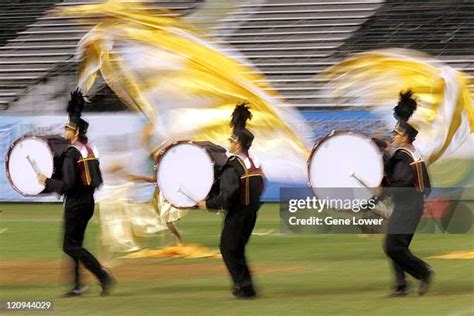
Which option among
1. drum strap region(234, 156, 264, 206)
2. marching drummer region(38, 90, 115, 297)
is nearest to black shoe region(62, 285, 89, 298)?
marching drummer region(38, 90, 115, 297)

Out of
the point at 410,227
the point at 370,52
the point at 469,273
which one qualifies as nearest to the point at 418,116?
the point at 370,52

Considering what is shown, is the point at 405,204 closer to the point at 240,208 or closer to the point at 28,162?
the point at 240,208

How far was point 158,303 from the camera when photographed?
11.0 meters

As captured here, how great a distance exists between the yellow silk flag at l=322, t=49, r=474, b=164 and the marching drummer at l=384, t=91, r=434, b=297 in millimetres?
1999

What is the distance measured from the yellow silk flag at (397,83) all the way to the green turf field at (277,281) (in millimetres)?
1540

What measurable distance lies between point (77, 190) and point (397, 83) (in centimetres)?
360

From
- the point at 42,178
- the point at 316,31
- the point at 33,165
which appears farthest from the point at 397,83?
the point at 42,178

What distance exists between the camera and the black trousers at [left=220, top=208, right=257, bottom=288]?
36.2 ft

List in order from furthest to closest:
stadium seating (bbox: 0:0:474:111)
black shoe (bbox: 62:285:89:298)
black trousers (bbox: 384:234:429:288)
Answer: stadium seating (bbox: 0:0:474:111) < black shoe (bbox: 62:285:89:298) < black trousers (bbox: 384:234:429:288)

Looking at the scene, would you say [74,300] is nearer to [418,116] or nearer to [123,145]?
[123,145]

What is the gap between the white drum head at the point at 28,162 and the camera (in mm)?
12156

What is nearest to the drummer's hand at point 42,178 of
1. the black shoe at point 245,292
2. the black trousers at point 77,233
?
the black trousers at point 77,233

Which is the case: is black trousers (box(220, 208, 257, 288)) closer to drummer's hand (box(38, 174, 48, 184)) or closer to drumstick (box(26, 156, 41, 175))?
drummer's hand (box(38, 174, 48, 184))

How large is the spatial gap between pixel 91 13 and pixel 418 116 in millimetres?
3446
